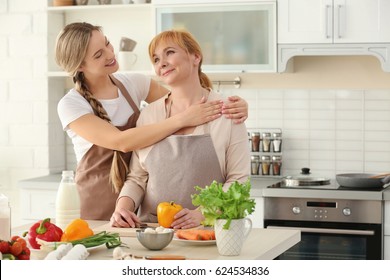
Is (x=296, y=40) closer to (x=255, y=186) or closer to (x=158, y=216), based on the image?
(x=255, y=186)

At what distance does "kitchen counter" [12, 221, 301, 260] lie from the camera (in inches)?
100

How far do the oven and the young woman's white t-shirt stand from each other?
1.39 metres

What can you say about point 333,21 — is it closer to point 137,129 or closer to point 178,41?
point 178,41

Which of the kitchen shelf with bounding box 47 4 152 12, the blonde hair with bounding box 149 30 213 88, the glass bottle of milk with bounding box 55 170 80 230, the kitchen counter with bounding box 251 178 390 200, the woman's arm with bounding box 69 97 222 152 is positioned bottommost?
the kitchen counter with bounding box 251 178 390 200

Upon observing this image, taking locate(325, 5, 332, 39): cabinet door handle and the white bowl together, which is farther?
locate(325, 5, 332, 39): cabinet door handle

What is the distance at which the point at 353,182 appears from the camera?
4.64m

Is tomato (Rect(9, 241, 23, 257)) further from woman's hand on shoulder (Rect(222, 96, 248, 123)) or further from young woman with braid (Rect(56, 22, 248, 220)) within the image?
woman's hand on shoulder (Rect(222, 96, 248, 123))

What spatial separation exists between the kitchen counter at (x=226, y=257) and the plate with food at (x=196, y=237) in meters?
0.02

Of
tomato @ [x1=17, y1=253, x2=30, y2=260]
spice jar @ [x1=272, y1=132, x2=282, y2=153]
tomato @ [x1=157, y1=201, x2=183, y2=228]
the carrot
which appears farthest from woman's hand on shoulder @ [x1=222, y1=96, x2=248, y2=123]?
spice jar @ [x1=272, y1=132, x2=282, y2=153]

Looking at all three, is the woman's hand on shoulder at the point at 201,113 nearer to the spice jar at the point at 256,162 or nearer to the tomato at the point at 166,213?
the tomato at the point at 166,213

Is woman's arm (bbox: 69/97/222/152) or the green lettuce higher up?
woman's arm (bbox: 69/97/222/152)

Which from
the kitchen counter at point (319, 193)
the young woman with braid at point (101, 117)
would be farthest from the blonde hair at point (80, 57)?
the kitchen counter at point (319, 193)

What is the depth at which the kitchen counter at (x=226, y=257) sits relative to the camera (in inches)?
100

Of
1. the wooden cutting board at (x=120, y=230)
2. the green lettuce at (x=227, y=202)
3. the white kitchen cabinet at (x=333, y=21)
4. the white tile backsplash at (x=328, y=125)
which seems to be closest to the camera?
the green lettuce at (x=227, y=202)
